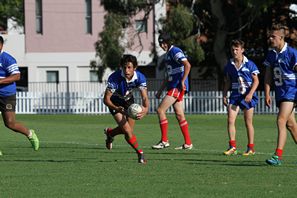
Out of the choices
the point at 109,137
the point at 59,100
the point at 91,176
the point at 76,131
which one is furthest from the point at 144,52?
the point at 91,176

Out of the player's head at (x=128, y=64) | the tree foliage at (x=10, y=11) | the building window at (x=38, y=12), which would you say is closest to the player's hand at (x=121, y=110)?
the player's head at (x=128, y=64)

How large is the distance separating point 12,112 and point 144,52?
→ 146 feet

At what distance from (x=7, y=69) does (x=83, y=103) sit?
33.6 m

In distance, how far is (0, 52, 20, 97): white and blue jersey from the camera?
17.0 metres

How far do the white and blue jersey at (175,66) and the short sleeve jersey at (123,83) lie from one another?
3.49 meters

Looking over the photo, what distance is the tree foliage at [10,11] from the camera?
68312 mm

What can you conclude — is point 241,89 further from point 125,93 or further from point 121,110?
point 121,110

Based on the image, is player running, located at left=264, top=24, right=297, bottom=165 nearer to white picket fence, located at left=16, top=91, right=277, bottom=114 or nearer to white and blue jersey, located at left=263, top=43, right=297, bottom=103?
white and blue jersey, located at left=263, top=43, right=297, bottom=103

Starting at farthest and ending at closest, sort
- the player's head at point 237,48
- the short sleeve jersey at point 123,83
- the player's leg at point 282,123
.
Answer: the player's head at point 237,48 < the short sleeve jersey at point 123,83 < the player's leg at point 282,123

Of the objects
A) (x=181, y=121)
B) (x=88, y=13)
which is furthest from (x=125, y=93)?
(x=88, y=13)

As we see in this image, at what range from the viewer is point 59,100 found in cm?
5100

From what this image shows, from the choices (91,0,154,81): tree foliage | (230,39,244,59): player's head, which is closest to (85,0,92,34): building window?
(91,0,154,81): tree foliage

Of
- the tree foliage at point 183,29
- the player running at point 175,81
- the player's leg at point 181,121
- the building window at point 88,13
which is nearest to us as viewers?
the player running at point 175,81

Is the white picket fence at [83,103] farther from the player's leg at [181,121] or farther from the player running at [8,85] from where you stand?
the player running at [8,85]
